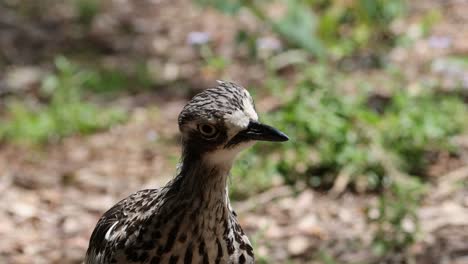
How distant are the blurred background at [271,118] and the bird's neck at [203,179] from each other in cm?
159

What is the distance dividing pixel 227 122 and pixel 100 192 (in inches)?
117

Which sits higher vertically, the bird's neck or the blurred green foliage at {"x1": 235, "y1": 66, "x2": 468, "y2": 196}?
the blurred green foliage at {"x1": 235, "y1": 66, "x2": 468, "y2": 196}

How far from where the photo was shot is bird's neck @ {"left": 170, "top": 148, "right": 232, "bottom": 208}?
3.14 metres

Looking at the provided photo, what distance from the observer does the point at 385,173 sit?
5203 mm

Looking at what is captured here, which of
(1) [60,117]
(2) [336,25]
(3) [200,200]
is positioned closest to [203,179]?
(3) [200,200]

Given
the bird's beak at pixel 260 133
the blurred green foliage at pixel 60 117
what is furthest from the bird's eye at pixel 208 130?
the blurred green foliage at pixel 60 117

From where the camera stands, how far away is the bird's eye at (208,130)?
3029mm

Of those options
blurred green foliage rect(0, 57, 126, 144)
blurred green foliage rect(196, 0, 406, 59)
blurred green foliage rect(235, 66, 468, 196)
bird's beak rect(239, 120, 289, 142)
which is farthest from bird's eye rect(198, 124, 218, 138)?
blurred green foliage rect(196, 0, 406, 59)

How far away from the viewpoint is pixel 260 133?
3.01 m

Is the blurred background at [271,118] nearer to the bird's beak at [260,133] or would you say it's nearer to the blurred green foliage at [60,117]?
the blurred green foliage at [60,117]

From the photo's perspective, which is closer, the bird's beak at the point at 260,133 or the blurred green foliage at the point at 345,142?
the bird's beak at the point at 260,133

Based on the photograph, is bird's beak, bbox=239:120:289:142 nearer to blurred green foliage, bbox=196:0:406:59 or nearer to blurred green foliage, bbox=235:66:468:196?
blurred green foliage, bbox=235:66:468:196

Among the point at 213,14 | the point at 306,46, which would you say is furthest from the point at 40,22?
the point at 306,46

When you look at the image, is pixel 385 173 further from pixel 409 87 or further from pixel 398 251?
pixel 409 87
